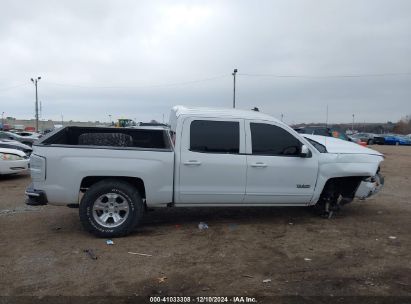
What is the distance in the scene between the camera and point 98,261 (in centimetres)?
512

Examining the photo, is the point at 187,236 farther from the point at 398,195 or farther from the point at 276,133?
the point at 398,195

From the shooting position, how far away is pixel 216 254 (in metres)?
5.37

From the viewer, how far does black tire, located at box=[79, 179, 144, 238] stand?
6.00 meters

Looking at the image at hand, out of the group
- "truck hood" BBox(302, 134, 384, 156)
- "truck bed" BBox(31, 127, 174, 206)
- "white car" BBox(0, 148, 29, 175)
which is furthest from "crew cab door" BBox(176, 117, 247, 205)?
"white car" BBox(0, 148, 29, 175)

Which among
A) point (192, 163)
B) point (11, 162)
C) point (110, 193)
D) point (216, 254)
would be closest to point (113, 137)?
point (110, 193)

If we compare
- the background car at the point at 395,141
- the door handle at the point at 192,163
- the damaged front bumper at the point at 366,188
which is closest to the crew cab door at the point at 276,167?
the door handle at the point at 192,163

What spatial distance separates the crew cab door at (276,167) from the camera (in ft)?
21.4

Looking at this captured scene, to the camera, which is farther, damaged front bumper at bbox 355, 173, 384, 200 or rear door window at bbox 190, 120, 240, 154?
damaged front bumper at bbox 355, 173, 384, 200

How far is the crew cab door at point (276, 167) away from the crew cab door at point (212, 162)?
0.17 meters

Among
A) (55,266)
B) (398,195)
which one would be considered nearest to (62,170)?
(55,266)

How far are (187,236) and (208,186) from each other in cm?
83

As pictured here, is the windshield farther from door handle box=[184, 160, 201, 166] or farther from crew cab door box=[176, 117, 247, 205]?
door handle box=[184, 160, 201, 166]

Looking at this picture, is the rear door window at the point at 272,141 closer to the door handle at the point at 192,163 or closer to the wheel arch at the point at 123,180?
the door handle at the point at 192,163

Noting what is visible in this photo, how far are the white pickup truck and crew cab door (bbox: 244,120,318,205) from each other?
0.02 m
